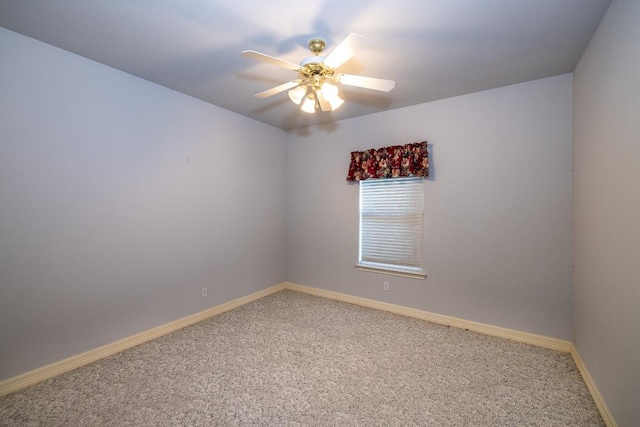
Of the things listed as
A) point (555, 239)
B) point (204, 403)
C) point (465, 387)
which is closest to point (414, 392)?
point (465, 387)

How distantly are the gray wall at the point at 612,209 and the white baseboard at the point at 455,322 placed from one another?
1.11 ft

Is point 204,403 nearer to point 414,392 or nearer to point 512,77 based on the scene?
point 414,392

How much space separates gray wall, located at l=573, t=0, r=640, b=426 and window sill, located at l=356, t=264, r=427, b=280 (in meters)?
1.39

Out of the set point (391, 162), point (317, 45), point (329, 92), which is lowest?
point (391, 162)

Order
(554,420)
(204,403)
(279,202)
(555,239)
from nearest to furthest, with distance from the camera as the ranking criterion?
(554,420) → (204,403) → (555,239) → (279,202)

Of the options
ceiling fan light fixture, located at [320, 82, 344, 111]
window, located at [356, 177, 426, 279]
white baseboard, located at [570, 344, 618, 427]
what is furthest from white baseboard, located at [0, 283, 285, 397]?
white baseboard, located at [570, 344, 618, 427]

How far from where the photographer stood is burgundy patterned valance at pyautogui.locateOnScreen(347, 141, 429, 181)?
3165 mm

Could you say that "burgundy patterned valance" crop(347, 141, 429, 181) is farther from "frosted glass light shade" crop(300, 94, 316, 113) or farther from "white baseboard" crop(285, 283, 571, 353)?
"white baseboard" crop(285, 283, 571, 353)

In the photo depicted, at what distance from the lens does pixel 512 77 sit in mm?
2602

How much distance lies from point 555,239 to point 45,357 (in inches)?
174

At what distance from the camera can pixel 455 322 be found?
3055mm

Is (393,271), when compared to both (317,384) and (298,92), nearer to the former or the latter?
(317,384)

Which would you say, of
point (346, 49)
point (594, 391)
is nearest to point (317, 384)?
point (594, 391)

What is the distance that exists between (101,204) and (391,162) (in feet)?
9.83
